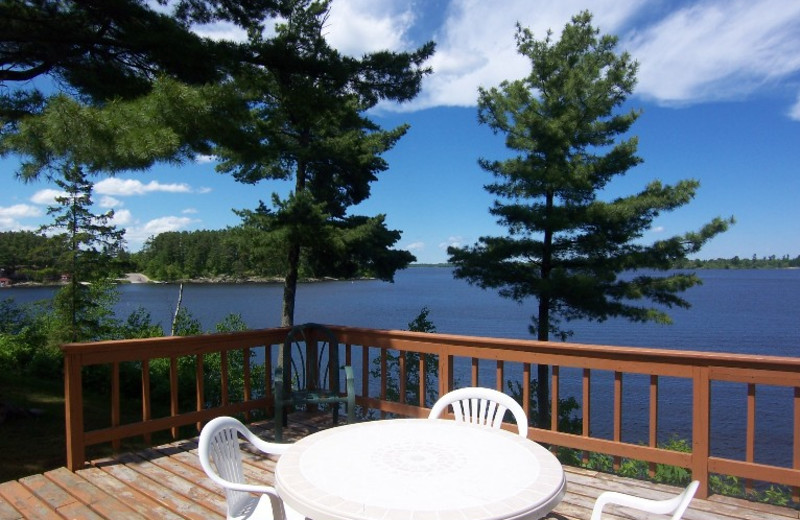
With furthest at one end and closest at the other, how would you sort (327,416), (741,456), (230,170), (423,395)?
(230,170), (741,456), (327,416), (423,395)

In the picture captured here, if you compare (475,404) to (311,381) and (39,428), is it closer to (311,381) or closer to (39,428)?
(311,381)

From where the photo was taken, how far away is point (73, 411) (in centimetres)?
311

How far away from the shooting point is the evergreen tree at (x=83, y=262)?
32.4ft

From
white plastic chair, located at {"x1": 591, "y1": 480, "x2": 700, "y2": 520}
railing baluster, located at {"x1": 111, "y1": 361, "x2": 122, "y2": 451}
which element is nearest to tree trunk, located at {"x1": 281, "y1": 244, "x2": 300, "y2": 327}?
railing baluster, located at {"x1": 111, "y1": 361, "x2": 122, "y2": 451}

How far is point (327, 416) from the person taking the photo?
171 inches

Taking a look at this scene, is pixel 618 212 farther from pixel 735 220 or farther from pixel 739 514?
pixel 739 514

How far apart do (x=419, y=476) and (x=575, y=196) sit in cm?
1017

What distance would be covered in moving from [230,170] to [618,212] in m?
7.97

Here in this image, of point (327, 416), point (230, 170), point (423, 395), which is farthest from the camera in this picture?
point (230, 170)

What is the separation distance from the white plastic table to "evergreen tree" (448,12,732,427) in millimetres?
8964

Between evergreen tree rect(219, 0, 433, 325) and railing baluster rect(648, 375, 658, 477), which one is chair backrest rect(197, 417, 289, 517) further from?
evergreen tree rect(219, 0, 433, 325)

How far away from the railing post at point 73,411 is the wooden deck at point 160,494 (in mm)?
81

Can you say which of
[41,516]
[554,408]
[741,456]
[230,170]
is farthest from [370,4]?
[741,456]

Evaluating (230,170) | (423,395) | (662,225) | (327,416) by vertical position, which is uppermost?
(230,170)
